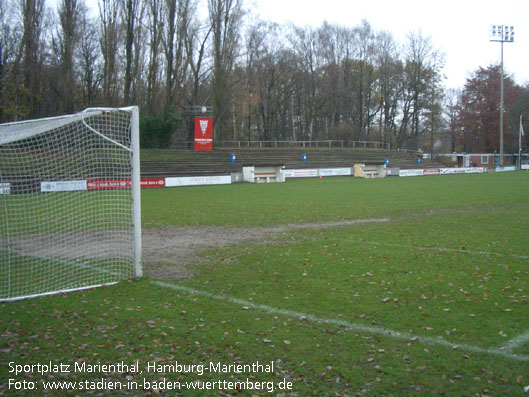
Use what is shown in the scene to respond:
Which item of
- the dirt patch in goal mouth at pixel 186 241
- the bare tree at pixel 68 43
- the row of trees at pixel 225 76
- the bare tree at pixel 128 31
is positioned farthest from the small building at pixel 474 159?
the dirt patch in goal mouth at pixel 186 241

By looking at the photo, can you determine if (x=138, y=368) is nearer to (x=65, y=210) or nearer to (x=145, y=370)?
(x=145, y=370)

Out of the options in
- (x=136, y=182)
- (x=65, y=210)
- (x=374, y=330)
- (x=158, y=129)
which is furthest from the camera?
(x=158, y=129)

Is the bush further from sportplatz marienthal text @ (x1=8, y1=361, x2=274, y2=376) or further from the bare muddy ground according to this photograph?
sportplatz marienthal text @ (x1=8, y1=361, x2=274, y2=376)

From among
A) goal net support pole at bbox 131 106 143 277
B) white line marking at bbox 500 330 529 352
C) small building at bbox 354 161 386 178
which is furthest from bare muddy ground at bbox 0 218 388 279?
small building at bbox 354 161 386 178

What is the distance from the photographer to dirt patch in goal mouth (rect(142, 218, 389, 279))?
880cm

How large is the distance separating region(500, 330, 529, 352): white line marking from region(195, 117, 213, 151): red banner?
3737cm

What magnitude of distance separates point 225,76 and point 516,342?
148ft

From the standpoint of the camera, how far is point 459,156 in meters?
67.6

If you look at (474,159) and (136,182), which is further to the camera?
(474,159)

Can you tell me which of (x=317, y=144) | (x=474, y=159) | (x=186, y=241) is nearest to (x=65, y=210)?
(x=186, y=241)

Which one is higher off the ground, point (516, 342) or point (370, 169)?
point (370, 169)

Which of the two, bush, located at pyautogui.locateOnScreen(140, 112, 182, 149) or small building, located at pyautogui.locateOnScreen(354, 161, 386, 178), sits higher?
bush, located at pyautogui.locateOnScreen(140, 112, 182, 149)

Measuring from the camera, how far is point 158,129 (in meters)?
41.6

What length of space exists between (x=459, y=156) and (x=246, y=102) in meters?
34.8
